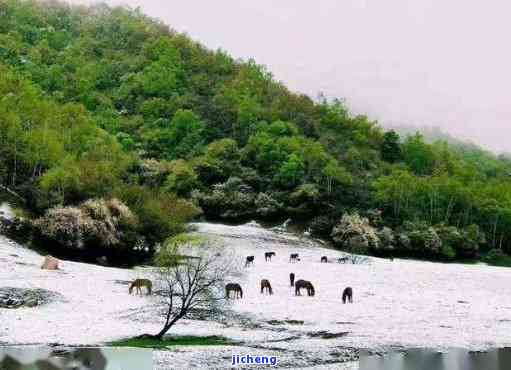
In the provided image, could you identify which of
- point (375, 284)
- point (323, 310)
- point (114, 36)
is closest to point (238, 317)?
point (323, 310)

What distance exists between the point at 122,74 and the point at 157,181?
2280 inches

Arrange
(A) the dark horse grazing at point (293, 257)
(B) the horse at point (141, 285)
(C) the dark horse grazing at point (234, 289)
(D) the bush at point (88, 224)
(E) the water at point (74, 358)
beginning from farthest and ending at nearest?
(A) the dark horse grazing at point (293, 257) < (D) the bush at point (88, 224) < (B) the horse at point (141, 285) < (C) the dark horse grazing at point (234, 289) < (E) the water at point (74, 358)

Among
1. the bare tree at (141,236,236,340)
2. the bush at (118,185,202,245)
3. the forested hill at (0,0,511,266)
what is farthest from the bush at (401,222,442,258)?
the bare tree at (141,236,236,340)

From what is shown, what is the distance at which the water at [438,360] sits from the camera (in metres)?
26.3

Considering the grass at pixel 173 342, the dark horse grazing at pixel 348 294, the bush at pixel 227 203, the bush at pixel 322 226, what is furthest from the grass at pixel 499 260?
the grass at pixel 173 342

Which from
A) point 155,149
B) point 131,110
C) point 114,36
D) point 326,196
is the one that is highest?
point 114,36

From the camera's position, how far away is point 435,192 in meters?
100

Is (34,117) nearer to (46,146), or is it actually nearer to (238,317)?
(46,146)

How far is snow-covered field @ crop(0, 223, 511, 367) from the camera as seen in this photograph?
1126 inches

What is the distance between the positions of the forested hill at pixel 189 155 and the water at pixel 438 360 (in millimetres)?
33668

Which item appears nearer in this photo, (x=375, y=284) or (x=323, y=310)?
(x=323, y=310)

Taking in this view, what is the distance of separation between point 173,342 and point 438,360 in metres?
10.7

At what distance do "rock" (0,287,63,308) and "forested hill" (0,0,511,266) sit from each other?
18101mm

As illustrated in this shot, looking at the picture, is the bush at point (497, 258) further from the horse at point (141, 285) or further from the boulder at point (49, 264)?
the boulder at point (49, 264)
